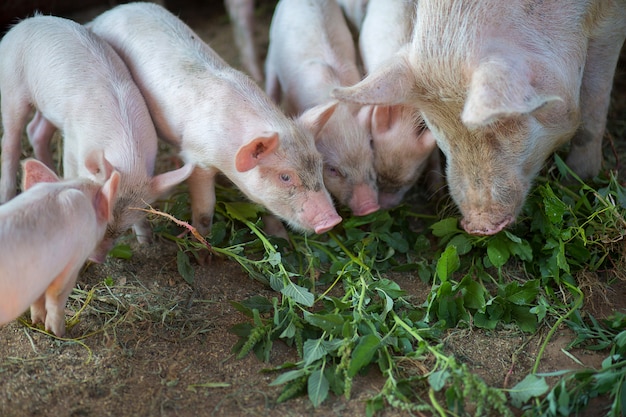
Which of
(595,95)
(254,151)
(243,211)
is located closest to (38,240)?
(254,151)

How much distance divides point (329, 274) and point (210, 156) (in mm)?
776

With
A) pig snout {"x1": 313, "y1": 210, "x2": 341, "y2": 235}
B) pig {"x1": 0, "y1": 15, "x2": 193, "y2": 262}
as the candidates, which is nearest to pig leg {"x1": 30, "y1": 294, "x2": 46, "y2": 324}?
pig {"x1": 0, "y1": 15, "x2": 193, "y2": 262}

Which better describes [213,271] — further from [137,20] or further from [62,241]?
[137,20]

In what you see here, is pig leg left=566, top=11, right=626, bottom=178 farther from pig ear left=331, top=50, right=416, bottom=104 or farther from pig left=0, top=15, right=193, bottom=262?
pig left=0, top=15, right=193, bottom=262

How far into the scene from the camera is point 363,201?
146 inches

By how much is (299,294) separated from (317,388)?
0.53 meters

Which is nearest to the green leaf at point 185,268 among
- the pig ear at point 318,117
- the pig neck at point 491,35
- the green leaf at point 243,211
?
the green leaf at point 243,211

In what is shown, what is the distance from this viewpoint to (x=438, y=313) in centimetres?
319

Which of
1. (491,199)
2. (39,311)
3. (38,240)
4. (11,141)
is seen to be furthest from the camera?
(11,141)

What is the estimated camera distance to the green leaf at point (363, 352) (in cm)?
277

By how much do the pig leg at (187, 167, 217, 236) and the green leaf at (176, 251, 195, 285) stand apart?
296 millimetres

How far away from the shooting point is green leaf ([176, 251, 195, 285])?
3.37 metres

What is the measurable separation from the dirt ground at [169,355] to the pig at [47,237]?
0.17 m

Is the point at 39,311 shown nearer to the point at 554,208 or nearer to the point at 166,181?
the point at 166,181
